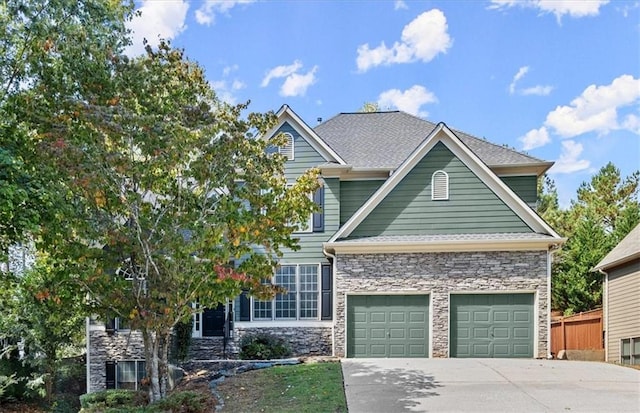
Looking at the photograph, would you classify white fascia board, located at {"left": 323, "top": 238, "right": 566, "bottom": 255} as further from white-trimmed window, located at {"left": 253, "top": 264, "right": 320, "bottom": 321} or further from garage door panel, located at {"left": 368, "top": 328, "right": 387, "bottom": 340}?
garage door panel, located at {"left": 368, "top": 328, "right": 387, "bottom": 340}

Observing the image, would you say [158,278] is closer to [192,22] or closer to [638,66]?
[192,22]

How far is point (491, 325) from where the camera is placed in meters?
13.7

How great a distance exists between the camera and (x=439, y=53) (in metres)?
14.6

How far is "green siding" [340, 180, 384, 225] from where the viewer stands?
1582 cm

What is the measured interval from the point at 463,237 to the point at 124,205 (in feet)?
30.1

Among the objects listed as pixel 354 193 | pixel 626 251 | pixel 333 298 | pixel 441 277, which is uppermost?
pixel 354 193

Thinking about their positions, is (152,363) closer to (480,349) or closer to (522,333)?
(480,349)

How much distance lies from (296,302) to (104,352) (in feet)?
20.0

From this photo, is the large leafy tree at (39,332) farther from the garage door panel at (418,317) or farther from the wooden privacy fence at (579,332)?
the wooden privacy fence at (579,332)

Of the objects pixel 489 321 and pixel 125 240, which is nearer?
pixel 125 240

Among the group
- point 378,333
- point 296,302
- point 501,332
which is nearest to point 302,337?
point 296,302

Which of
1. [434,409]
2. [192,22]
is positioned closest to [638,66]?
[434,409]

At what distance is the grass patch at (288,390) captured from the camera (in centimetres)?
860

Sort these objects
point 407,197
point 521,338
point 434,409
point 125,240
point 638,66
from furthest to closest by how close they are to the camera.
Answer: point 407,197 < point 521,338 < point 638,66 < point 125,240 < point 434,409
